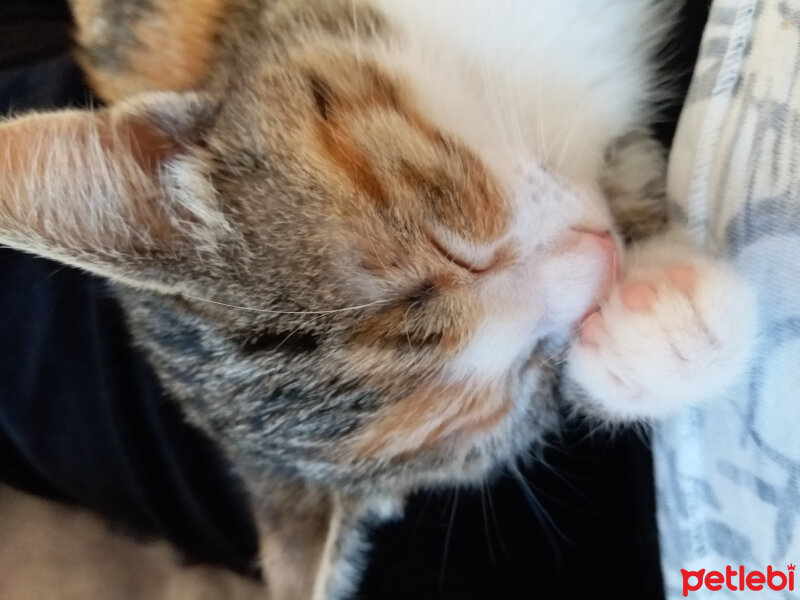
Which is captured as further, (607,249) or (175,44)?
(175,44)

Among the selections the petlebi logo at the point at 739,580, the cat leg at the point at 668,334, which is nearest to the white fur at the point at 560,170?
the cat leg at the point at 668,334

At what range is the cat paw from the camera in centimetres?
75

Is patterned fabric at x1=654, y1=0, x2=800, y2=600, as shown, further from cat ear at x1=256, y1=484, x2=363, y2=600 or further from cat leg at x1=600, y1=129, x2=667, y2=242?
cat ear at x1=256, y1=484, x2=363, y2=600

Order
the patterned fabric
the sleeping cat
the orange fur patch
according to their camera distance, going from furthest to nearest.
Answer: the orange fur patch
the sleeping cat
the patterned fabric

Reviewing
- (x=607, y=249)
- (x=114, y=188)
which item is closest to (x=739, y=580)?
(x=607, y=249)

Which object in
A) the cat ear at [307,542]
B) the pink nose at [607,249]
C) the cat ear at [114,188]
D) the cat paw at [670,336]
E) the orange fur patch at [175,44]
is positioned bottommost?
the cat ear at [307,542]

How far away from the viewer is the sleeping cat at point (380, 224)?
2.60 ft

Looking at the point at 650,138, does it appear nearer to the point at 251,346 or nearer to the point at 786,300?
the point at 786,300

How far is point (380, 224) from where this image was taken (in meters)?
0.79

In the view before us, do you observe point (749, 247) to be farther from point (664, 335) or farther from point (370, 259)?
point (370, 259)

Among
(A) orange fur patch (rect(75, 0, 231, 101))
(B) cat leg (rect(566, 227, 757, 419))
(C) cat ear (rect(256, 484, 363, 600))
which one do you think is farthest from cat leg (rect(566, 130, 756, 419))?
(A) orange fur patch (rect(75, 0, 231, 101))

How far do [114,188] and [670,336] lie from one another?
2.03 ft

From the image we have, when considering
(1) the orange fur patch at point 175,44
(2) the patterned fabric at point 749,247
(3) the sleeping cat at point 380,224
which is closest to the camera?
(2) the patterned fabric at point 749,247

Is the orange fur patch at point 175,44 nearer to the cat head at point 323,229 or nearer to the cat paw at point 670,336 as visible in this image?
the cat head at point 323,229
